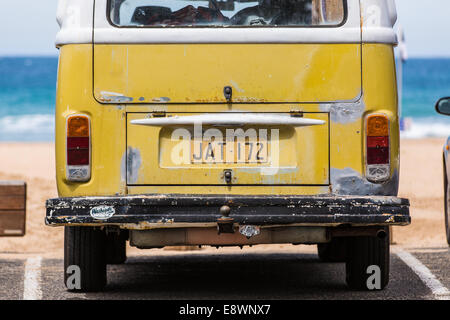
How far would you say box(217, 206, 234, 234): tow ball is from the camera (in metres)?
6.68

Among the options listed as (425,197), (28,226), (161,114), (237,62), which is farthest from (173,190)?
(425,197)

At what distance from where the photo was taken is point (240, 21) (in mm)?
7191

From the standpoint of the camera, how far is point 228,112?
697 cm

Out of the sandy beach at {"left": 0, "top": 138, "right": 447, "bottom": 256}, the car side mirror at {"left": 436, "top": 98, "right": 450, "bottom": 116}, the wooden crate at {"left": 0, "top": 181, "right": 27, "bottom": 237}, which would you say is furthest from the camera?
the sandy beach at {"left": 0, "top": 138, "right": 447, "bottom": 256}

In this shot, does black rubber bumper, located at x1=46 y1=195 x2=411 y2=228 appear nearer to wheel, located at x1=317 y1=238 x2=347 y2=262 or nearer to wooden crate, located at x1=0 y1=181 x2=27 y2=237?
wheel, located at x1=317 y1=238 x2=347 y2=262

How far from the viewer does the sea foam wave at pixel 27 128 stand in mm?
49656

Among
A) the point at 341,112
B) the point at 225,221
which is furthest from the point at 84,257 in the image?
the point at 341,112

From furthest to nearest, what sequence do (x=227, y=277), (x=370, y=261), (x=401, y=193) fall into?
1. (x=401, y=193)
2. (x=227, y=277)
3. (x=370, y=261)

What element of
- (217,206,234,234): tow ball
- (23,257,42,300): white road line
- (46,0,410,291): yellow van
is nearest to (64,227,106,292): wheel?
(23,257,42,300): white road line

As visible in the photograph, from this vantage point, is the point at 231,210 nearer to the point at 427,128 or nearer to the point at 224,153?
the point at 224,153

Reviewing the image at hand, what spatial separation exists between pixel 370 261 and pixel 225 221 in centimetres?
151

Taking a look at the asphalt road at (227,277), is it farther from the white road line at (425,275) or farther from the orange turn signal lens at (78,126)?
the orange turn signal lens at (78,126)

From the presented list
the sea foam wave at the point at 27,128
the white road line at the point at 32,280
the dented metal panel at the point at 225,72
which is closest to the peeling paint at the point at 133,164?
the dented metal panel at the point at 225,72

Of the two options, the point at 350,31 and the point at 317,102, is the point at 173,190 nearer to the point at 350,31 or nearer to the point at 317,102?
the point at 317,102
